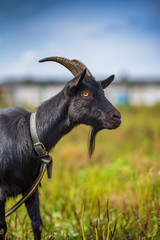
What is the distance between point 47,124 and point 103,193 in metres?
2.25

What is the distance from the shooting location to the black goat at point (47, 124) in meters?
2.47

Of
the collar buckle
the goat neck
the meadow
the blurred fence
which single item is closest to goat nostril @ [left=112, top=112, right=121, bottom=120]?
the goat neck

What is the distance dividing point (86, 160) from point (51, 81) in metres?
20.7

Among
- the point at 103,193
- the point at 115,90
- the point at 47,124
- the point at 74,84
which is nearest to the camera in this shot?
the point at 74,84

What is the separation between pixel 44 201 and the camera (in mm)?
4602

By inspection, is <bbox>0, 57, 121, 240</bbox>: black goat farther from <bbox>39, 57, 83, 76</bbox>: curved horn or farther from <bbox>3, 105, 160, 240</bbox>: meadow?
<bbox>3, 105, 160, 240</bbox>: meadow

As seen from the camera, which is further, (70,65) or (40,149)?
(70,65)

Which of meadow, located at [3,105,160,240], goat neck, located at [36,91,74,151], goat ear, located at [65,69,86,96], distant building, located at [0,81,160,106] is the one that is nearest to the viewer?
goat ear, located at [65,69,86,96]

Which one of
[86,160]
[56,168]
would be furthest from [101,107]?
[86,160]

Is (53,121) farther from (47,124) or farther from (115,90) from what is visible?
(115,90)

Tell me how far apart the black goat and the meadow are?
0.62 metres

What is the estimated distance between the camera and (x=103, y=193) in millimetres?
4371

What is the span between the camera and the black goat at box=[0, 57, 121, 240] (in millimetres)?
2471

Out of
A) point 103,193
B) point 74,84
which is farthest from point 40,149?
point 103,193
